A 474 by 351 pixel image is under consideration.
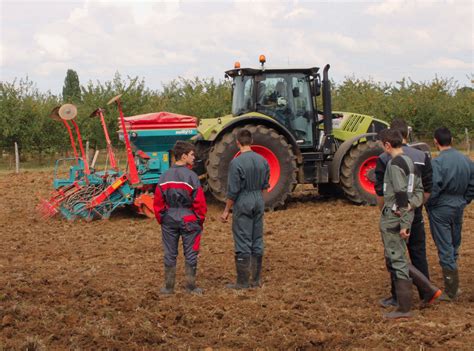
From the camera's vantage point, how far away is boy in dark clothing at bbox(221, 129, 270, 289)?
6508mm

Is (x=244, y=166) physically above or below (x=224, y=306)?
above

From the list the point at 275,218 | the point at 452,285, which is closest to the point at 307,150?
the point at 275,218

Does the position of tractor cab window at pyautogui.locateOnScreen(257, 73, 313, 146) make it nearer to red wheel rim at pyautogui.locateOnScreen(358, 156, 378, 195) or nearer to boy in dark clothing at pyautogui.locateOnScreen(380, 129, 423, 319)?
red wheel rim at pyautogui.locateOnScreen(358, 156, 378, 195)

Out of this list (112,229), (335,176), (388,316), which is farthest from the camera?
(335,176)

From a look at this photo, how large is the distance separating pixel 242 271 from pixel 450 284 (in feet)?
6.35

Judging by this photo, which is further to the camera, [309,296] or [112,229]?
[112,229]

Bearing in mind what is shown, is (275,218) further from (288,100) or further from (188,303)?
(188,303)

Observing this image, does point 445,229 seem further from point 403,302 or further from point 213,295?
point 213,295

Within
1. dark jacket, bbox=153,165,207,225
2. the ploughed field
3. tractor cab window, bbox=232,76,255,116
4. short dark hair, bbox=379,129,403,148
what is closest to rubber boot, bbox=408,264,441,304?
the ploughed field

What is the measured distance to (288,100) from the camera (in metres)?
11.1

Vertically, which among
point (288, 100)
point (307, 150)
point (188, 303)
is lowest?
point (188, 303)

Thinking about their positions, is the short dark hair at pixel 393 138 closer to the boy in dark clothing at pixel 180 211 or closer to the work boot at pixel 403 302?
the work boot at pixel 403 302

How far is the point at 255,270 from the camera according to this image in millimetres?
6609

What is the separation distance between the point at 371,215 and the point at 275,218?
152 cm
